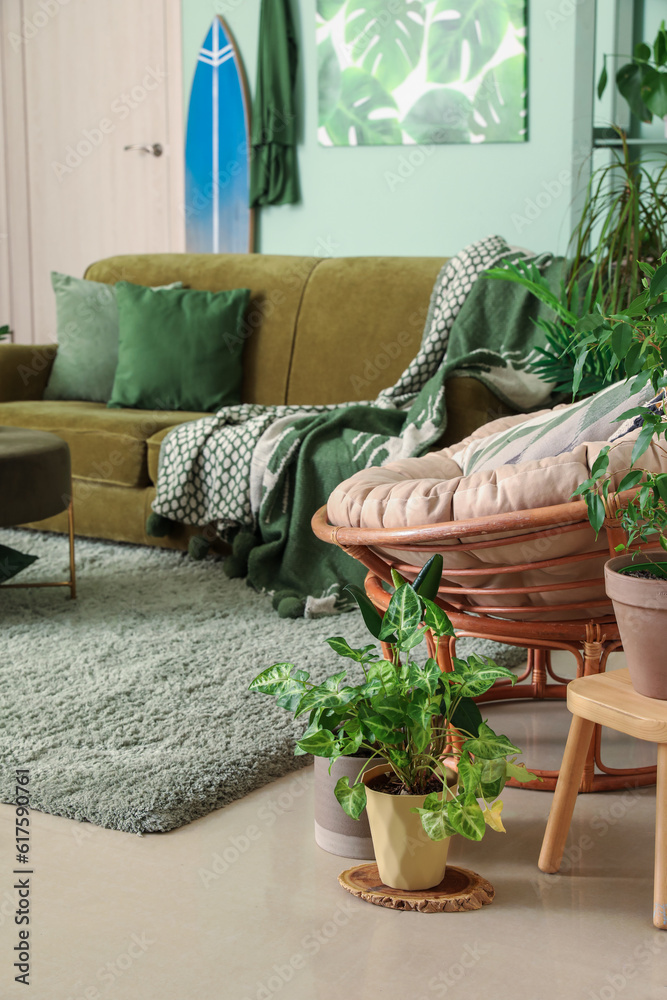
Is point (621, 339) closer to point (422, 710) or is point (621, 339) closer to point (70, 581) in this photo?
point (422, 710)

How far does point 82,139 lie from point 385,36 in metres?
2.02

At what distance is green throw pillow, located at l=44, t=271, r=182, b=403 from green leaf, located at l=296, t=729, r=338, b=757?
2.81m

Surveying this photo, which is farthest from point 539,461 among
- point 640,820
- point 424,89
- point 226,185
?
point 226,185

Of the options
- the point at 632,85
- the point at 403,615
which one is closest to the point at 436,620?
the point at 403,615

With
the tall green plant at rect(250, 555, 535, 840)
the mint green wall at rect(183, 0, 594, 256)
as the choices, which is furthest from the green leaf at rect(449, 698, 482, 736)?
the mint green wall at rect(183, 0, 594, 256)

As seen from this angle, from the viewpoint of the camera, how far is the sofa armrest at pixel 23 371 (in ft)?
13.7

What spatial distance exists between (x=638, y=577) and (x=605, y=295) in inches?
69.7

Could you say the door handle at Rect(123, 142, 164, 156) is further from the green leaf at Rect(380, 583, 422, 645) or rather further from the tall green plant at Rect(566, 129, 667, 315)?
the green leaf at Rect(380, 583, 422, 645)

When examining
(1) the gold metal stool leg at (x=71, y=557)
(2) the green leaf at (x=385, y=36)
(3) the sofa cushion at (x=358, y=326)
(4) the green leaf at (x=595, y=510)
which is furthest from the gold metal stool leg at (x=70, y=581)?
(2) the green leaf at (x=385, y=36)

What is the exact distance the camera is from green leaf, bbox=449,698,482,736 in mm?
1607

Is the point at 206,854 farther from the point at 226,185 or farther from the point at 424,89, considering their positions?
the point at 226,185

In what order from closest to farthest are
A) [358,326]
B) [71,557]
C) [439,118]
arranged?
[71,557], [358,326], [439,118]

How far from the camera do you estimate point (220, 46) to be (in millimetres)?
4918

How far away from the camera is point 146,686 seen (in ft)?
7.80
